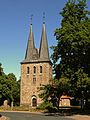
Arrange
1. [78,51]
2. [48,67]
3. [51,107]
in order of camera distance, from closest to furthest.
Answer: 1. [78,51]
2. [51,107]
3. [48,67]

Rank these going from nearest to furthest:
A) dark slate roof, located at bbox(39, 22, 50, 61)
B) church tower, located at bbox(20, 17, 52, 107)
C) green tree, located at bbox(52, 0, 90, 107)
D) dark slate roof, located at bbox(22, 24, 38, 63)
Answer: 1. green tree, located at bbox(52, 0, 90, 107)
2. church tower, located at bbox(20, 17, 52, 107)
3. dark slate roof, located at bbox(39, 22, 50, 61)
4. dark slate roof, located at bbox(22, 24, 38, 63)

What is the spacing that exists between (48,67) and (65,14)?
31.7m

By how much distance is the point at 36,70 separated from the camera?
7106cm

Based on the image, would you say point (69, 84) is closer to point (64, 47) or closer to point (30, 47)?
point (64, 47)

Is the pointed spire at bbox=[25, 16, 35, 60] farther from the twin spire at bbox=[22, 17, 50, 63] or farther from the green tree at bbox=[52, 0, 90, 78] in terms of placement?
the green tree at bbox=[52, 0, 90, 78]

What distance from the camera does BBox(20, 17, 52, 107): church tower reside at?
70.1 metres

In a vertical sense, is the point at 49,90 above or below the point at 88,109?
above

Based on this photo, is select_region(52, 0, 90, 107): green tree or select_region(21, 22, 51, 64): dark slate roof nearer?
select_region(52, 0, 90, 107): green tree

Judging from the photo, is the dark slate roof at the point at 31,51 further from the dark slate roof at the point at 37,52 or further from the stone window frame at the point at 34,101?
the stone window frame at the point at 34,101

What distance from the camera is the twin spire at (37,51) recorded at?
7106 centimetres

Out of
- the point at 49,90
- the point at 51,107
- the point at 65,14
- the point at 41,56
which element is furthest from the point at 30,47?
the point at 65,14

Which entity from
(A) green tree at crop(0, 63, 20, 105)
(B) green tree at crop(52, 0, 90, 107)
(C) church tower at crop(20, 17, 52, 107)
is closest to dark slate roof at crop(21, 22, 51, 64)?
(C) church tower at crop(20, 17, 52, 107)

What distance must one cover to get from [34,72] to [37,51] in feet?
17.7

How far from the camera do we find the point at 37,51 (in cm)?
7288
